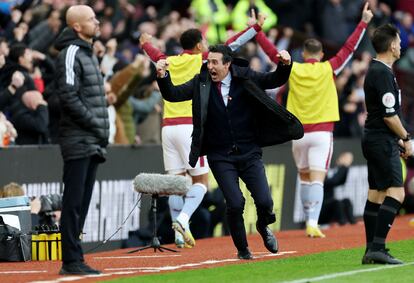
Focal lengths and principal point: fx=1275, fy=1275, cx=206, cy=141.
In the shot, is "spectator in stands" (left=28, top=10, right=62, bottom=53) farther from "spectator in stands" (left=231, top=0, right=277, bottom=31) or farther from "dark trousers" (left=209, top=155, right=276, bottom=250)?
"spectator in stands" (left=231, top=0, right=277, bottom=31)

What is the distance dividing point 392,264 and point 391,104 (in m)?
1.55

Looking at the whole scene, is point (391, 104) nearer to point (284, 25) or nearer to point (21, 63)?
point (21, 63)

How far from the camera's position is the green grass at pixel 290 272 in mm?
11327

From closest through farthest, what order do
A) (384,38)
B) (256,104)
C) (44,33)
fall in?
(384,38)
(256,104)
(44,33)

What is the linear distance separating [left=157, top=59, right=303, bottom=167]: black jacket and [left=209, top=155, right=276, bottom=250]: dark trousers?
0.27m

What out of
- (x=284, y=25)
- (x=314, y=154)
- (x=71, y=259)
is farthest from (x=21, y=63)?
(x=284, y=25)

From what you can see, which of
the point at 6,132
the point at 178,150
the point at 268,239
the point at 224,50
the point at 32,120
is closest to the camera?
the point at 224,50

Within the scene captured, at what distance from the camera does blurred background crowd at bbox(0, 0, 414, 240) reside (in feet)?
56.3

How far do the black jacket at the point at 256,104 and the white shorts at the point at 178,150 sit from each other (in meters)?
2.68

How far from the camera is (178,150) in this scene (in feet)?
52.5

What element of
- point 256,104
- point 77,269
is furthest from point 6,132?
point 77,269

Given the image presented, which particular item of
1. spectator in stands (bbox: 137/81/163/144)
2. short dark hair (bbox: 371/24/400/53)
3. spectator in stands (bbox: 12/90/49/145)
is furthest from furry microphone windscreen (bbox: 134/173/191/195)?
spectator in stands (bbox: 137/81/163/144)

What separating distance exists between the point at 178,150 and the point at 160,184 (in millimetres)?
1299

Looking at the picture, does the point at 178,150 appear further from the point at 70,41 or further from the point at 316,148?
the point at 70,41
